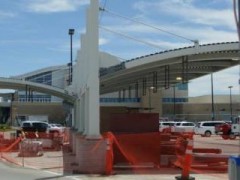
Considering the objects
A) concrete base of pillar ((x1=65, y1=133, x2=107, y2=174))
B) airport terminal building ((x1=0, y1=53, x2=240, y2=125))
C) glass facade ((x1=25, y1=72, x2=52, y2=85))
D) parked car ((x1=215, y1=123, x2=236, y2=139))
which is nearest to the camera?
concrete base of pillar ((x1=65, y1=133, x2=107, y2=174))

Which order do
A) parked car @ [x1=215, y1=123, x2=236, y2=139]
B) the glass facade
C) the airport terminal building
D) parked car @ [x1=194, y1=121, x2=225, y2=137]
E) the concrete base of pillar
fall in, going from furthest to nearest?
the glass facade, the airport terminal building, parked car @ [x1=194, y1=121, x2=225, y2=137], parked car @ [x1=215, y1=123, x2=236, y2=139], the concrete base of pillar

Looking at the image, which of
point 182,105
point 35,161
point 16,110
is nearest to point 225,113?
point 182,105

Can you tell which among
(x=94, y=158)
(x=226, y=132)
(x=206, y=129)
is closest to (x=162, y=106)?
(x=206, y=129)

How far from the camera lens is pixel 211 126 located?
65375 millimetres

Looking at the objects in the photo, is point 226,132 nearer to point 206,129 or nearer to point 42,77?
point 206,129

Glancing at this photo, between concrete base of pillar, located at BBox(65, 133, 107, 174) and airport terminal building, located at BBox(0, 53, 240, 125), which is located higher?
airport terminal building, located at BBox(0, 53, 240, 125)

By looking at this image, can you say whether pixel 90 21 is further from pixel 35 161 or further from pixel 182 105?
pixel 182 105

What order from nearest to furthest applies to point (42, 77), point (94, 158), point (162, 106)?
point (94, 158) < point (162, 106) < point (42, 77)

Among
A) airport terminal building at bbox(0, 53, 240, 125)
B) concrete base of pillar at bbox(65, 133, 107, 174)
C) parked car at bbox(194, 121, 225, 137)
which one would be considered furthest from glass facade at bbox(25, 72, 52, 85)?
concrete base of pillar at bbox(65, 133, 107, 174)

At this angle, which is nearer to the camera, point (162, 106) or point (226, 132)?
point (226, 132)

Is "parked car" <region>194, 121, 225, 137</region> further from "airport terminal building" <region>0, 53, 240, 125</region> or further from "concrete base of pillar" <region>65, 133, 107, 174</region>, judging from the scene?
"concrete base of pillar" <region>65, 133, 107, 174</region>

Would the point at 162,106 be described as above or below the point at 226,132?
above

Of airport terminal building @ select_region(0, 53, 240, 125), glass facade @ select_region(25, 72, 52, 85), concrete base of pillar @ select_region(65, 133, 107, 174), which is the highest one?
glass facade @ select_region(25, 72, 52, 85)

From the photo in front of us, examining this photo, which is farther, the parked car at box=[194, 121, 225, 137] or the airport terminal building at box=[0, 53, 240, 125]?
the airport terminal building at box=[0, 53, 240, 125]
